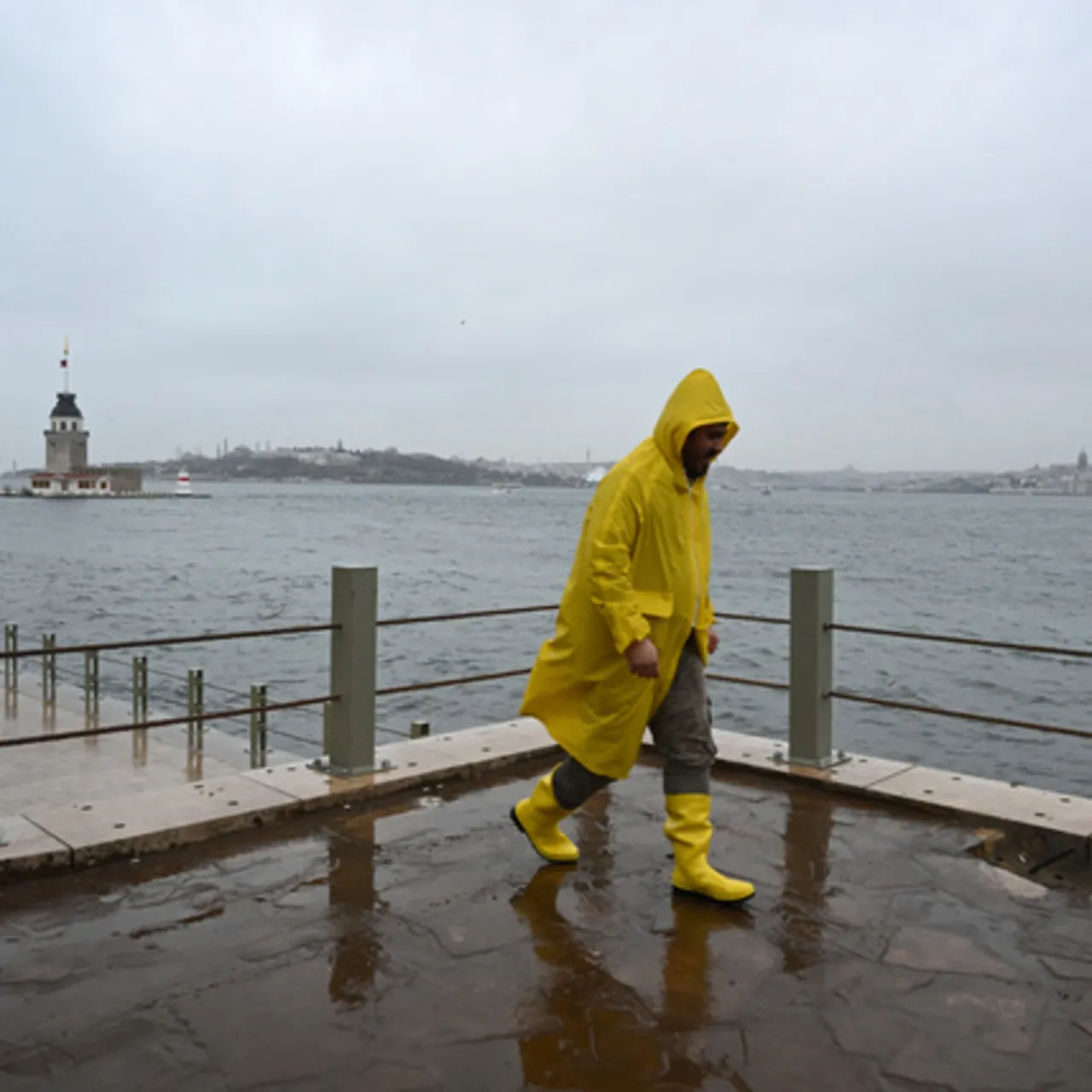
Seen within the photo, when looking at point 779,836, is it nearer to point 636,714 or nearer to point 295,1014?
point 636,714

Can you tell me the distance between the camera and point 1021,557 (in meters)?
59.7

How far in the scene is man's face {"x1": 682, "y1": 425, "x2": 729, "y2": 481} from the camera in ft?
12.7

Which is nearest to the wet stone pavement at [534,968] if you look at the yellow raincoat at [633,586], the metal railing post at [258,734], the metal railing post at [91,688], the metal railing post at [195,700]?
the yellow raincoat at [633,586]

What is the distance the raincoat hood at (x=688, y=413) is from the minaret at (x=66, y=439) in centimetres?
15445

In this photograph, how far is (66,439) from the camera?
492 ft

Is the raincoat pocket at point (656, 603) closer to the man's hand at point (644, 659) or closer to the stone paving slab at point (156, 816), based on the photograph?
the man's hand at point (644, 659)

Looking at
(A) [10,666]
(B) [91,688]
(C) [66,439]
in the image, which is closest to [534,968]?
(B) [91,688]

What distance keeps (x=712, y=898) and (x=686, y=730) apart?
59cm

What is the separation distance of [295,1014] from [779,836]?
2.34 meters

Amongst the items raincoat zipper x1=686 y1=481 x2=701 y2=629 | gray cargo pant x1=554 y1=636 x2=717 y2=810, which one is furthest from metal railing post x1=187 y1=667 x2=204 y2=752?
raincoat zipper x1=686 y1=481 x2=701 y2=629

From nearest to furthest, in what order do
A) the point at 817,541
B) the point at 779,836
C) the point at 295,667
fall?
the point at 779,836 → the point at 295,667 → the point at 817,541

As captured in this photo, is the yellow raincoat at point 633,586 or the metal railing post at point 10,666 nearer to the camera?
the yellow raincoat at point 633,586

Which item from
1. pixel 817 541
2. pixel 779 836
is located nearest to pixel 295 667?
pixel 779 836

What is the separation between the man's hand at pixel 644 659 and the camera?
11.8ft
